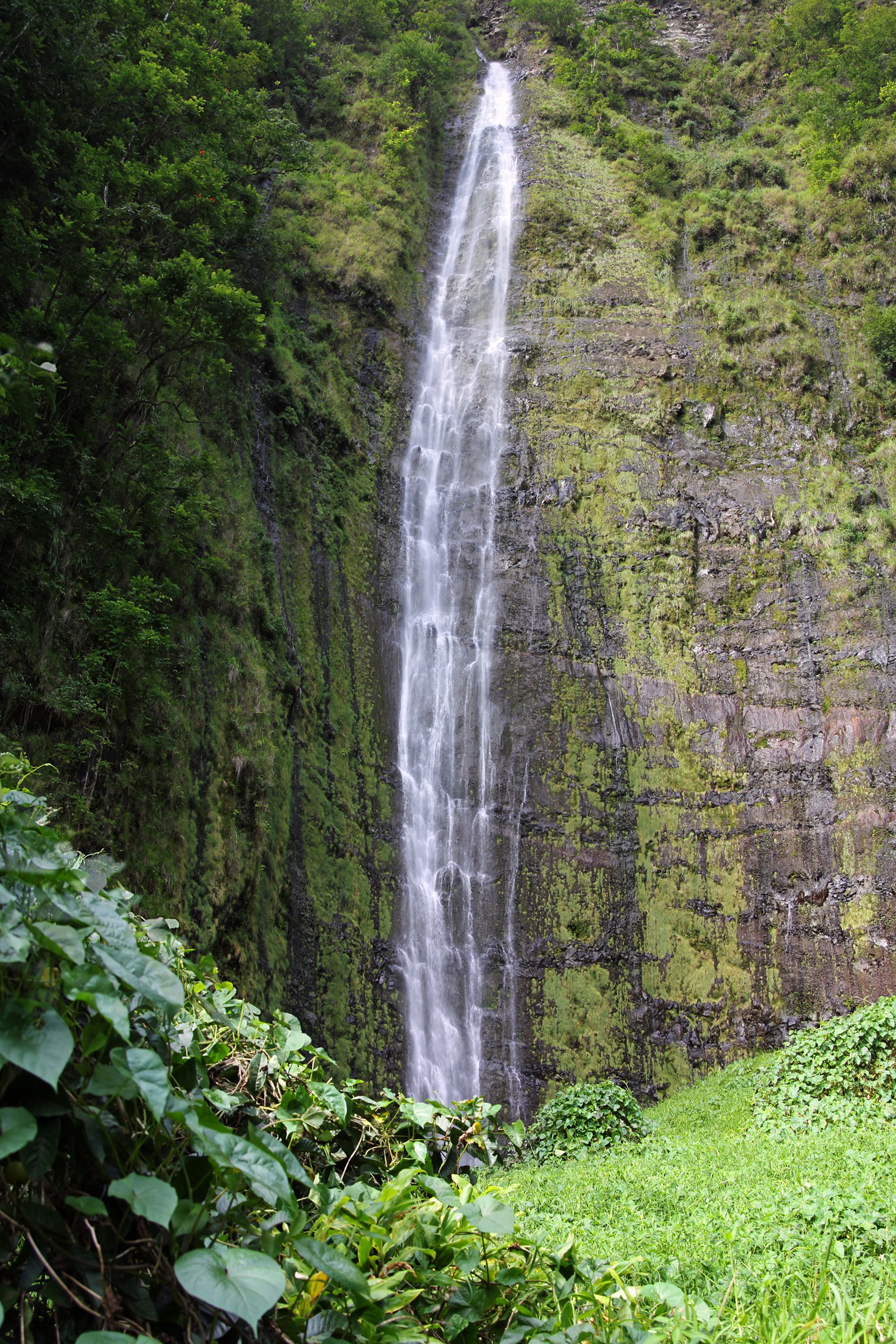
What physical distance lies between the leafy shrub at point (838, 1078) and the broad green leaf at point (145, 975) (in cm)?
965

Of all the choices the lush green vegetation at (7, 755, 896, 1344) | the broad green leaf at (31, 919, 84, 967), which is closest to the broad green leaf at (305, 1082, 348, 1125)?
the lush green vegetation at (7, 755, 896, 1344)

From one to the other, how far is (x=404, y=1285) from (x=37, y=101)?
11.6 m

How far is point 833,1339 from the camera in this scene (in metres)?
2.40

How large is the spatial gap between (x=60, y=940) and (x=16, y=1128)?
0.83ft

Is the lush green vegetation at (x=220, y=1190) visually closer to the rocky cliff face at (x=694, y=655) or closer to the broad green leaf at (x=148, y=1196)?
the broad green leaf at (x=148, y=1196)

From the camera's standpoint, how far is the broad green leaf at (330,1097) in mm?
2168

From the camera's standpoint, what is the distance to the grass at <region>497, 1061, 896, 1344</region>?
8.84ft

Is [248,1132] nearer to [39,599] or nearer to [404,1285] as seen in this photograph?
[404,1285]

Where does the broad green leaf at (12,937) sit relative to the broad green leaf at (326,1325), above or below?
above

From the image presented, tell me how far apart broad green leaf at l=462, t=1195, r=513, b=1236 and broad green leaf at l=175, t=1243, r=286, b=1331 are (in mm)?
581

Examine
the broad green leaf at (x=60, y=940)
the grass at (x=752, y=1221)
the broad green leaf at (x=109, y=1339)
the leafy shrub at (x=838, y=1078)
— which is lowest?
the leafy shrub at (x=838, y=1078)

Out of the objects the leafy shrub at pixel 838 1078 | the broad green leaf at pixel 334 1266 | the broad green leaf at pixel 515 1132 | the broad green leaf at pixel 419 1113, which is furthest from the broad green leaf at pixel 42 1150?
the leafy shrub at pixel 838 1078

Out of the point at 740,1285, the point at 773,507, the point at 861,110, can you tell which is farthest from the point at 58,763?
the point at 861,110

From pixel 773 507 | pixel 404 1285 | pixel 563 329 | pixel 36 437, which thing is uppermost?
pixel 563 329
